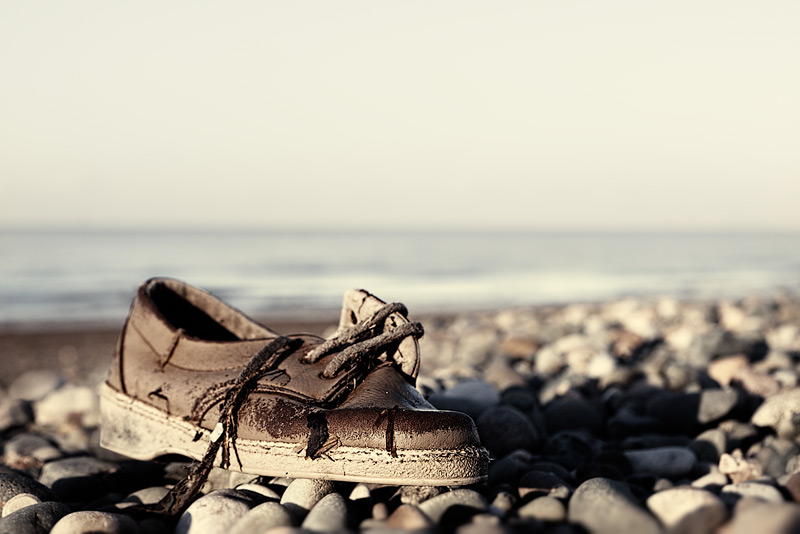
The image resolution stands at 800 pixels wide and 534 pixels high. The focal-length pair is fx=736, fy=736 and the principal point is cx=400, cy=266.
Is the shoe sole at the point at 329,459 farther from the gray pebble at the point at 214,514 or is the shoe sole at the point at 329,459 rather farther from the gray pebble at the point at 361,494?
the gray pebble at the point at 214,514

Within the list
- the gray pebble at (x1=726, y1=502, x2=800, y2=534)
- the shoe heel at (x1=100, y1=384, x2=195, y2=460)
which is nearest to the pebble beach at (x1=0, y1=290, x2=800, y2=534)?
the gray pebble at (x1=726, y1=502, x2=800, y2=534)

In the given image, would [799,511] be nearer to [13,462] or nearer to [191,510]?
[191,510]

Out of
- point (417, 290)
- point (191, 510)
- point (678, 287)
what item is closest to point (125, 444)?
point (191, 510)

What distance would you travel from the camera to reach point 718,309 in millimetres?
9039

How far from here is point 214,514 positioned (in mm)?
2203

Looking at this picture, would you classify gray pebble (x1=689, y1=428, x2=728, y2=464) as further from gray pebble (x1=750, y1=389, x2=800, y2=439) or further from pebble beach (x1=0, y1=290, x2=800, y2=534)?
gray pebble (x1=750, y1=389, x2=800, y2=439)

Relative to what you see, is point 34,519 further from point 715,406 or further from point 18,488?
point 715,406

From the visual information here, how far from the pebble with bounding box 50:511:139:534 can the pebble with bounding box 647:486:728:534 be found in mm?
1505

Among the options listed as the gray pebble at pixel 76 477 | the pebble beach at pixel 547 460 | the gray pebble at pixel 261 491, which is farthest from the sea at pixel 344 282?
the gray pebble at pixel 261 491

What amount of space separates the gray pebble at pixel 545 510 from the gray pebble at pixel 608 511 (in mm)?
31

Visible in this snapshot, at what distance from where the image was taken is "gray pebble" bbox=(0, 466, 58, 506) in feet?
8.48

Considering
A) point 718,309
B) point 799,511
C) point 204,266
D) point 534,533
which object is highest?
point 799,511

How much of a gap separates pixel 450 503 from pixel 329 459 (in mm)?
458

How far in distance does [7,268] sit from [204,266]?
18.2 feet
